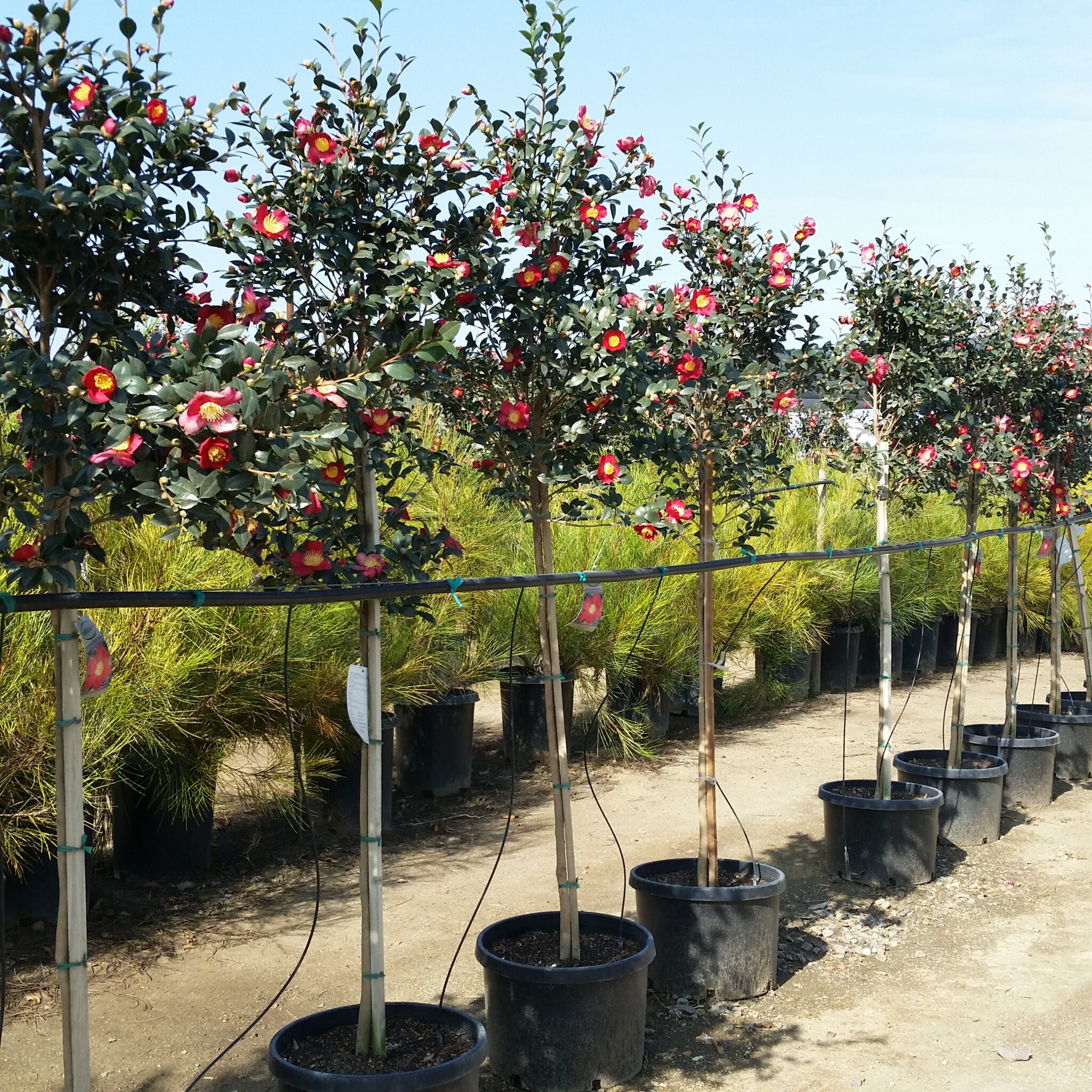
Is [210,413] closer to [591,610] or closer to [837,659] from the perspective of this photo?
[591,610]

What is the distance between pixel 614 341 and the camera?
2543 millimetres

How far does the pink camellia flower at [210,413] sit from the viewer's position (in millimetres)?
1471

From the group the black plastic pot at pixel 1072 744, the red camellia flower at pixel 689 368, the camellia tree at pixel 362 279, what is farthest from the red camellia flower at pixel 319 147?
the black plastic pot at pixel 1072 744

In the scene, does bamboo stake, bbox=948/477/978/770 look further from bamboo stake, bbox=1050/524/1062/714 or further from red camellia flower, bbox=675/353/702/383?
red camellia flower, bbox=675/353/702/383

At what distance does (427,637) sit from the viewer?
16.9ft

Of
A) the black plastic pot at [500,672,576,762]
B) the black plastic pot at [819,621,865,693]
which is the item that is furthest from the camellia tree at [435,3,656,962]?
the black plastic pot at [819,621,865,693]

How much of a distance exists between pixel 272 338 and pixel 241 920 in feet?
7.79

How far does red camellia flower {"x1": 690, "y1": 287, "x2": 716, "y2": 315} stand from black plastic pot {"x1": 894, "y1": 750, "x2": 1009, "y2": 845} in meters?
2.41

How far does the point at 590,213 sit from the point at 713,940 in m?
Result: 1.94

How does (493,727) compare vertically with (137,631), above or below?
below

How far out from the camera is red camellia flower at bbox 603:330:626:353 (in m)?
2.54

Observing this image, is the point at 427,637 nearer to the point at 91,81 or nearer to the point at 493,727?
the point at 493,727

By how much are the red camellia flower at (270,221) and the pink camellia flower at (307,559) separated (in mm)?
568

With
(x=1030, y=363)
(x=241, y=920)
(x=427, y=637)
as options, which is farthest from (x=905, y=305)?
(x=241, y=920)
